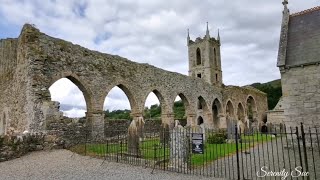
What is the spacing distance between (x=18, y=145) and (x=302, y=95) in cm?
1218

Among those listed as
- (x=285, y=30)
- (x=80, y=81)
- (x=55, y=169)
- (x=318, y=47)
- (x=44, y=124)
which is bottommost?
(x=55, y=169)

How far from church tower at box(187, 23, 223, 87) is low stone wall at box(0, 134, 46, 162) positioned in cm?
3623

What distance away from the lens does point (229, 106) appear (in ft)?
105

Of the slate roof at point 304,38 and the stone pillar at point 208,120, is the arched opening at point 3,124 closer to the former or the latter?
the slate roof at point 304,38

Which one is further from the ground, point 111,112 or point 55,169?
point 111,112

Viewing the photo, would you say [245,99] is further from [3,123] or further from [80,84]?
[3,123]

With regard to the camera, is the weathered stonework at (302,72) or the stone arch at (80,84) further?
the stone arch at (80,84)

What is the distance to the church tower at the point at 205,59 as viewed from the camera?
151ft

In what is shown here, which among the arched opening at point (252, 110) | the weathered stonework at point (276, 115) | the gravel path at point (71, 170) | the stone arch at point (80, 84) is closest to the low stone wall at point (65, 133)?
the gravel path at point (71, 170)

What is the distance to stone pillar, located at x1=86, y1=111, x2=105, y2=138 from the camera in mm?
15586

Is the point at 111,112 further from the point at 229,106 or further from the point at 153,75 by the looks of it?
the point at 153,75

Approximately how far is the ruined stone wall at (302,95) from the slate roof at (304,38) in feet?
1.51

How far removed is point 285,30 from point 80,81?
37.2ft

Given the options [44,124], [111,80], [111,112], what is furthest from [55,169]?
[111,112]
